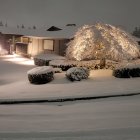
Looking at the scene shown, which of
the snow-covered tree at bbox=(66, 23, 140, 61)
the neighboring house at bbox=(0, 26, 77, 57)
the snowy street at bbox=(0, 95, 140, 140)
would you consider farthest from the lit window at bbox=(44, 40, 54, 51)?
the snowy street at bbox=(0, 95, 140, 140)

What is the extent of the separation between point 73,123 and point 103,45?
14245mm

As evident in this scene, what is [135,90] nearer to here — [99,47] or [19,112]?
[19,112]

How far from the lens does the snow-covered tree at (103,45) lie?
73.3ft

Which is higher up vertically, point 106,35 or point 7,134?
point 106,35

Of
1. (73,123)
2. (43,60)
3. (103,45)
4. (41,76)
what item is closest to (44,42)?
(43,60)

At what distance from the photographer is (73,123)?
898 cm

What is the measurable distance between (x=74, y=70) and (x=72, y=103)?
551cm

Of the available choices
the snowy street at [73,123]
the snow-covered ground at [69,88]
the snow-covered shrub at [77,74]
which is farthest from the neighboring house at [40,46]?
the snowy street at [73,123]

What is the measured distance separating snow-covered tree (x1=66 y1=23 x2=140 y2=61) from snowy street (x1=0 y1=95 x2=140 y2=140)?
33.8 feet

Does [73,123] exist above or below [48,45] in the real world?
below

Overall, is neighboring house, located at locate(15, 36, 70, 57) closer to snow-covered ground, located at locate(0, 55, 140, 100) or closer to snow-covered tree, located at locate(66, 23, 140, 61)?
snow-covered tree, located at locate(66, 23, 140, 61)

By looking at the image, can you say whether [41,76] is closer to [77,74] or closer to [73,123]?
[77,74]

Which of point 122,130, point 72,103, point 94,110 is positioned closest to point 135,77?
point 72,103

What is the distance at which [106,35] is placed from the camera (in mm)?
22734
